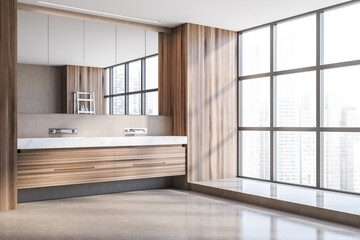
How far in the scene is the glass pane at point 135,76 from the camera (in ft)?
19.1

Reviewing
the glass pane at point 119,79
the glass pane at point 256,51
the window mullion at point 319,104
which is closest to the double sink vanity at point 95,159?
the glass pane at point 119,79

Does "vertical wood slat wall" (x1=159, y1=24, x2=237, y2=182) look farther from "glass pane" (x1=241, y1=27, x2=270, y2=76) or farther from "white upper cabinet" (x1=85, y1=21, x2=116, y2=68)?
"white upper cabinet" (x1=85, y1=21, x2=116, y2=68)

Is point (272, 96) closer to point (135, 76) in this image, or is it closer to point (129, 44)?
point (135, 76)

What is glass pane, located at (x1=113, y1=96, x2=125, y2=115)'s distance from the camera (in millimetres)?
5656

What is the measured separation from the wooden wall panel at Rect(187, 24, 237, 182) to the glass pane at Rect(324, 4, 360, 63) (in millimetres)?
1679

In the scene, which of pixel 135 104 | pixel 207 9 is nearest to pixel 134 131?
pixel 135 104

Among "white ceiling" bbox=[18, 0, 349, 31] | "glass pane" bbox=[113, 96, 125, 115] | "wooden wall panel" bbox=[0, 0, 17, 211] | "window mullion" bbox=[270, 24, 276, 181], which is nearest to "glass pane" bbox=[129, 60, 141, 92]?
"glass pane" bbox=[113, 96, 125, 115]

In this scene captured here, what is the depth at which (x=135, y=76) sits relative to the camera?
5887 mm

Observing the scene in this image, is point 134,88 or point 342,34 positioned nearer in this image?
point 342,34

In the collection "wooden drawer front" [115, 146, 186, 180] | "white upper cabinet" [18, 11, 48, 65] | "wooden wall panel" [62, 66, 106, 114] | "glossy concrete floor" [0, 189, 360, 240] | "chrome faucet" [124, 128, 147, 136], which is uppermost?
"white upper cabinet" [18, 11, 48, 65]

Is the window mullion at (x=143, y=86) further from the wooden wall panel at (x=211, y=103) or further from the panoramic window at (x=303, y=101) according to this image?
the panoramic window at (x=303, y=101)

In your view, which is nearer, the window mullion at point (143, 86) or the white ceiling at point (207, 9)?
the white ceiling at point (207, 9)

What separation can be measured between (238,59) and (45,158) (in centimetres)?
357

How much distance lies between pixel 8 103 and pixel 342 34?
4229 millimetres
